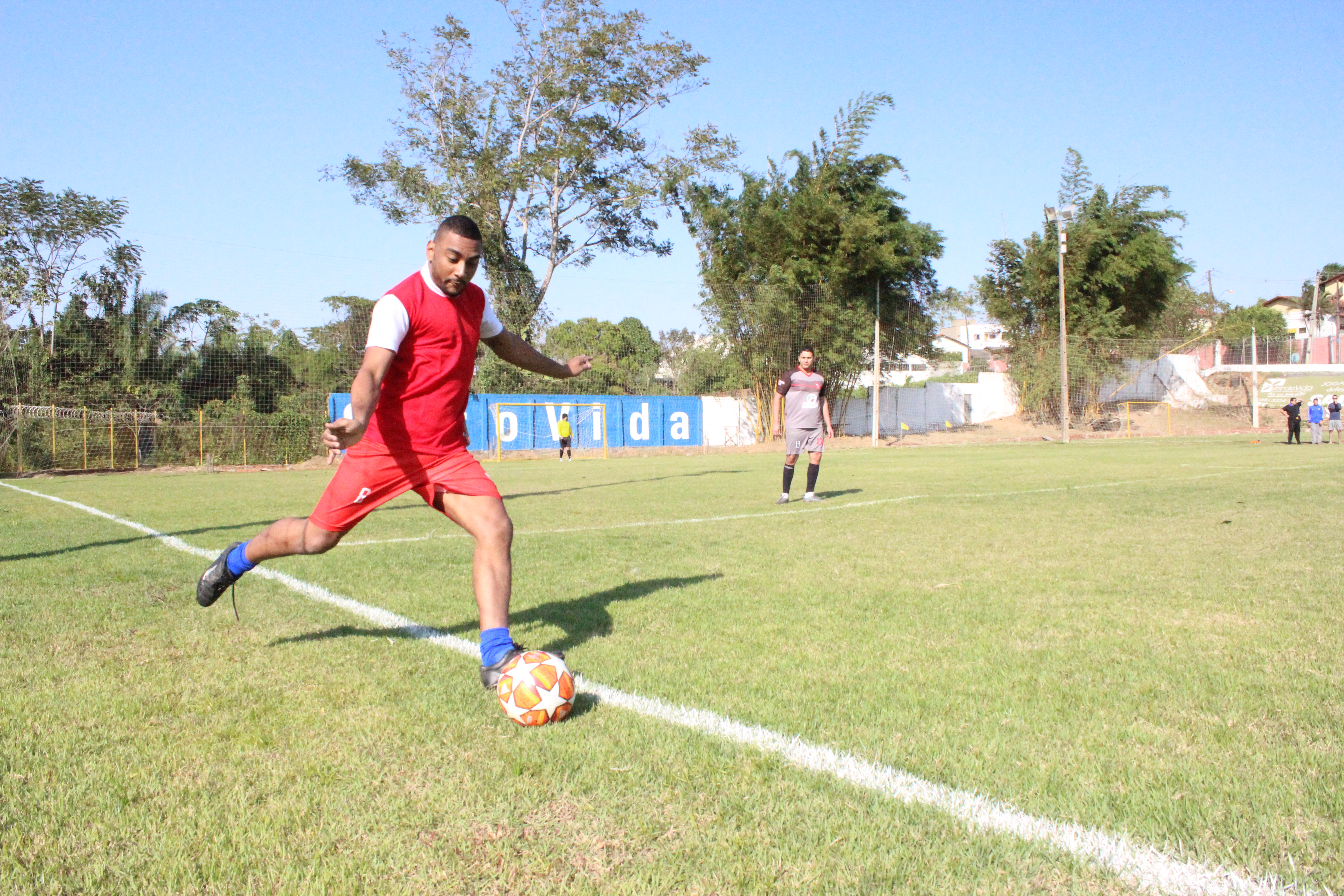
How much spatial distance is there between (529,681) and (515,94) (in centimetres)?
3487

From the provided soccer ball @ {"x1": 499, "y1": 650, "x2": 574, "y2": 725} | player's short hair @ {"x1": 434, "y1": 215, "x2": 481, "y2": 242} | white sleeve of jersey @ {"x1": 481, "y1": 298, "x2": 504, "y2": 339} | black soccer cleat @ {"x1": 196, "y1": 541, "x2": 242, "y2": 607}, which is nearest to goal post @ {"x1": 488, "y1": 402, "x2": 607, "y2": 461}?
black soccer cleat @ {"x1": 196, "y1": 541, "x2": 242, "y2": 607}

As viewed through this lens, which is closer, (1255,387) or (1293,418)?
(1293,418)

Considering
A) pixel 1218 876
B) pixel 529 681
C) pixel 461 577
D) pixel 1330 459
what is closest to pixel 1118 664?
pixel 1218 876

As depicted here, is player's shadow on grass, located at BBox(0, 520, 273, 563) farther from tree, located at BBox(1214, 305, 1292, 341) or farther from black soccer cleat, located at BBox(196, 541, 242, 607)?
tree, located at BBox(1214, 305, 1292, 341)

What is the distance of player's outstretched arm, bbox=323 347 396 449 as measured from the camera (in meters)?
3.40

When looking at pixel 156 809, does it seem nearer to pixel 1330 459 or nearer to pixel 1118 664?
pixel 1118 664

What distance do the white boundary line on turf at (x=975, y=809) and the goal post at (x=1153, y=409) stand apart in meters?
36.8

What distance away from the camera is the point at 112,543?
7660mm

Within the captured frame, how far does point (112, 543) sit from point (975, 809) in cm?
768

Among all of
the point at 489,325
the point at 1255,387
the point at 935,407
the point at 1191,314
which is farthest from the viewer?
the point at 1191,314

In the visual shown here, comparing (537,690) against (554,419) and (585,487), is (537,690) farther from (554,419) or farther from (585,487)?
(554,419)

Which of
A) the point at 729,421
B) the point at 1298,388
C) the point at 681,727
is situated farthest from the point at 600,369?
the point at 681,727

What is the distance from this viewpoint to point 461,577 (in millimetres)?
5855

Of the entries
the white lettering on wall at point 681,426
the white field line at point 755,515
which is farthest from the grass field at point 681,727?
the white lettering on wall at point 681,426
